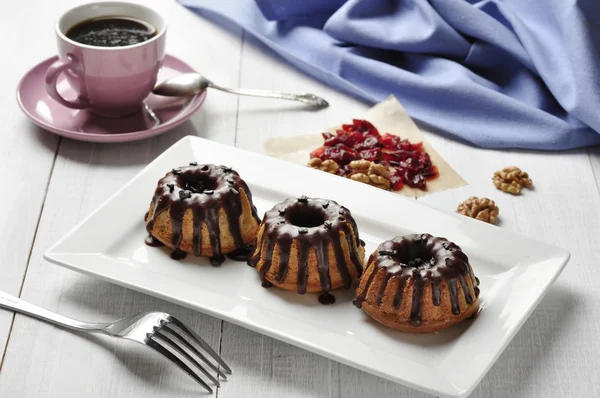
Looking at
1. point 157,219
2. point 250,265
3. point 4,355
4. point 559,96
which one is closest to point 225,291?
point 250,265

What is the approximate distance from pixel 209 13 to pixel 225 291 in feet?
6.16

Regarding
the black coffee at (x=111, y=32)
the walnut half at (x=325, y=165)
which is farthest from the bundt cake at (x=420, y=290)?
the black coffee at (x=111, y=32)

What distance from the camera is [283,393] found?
6.28 feet

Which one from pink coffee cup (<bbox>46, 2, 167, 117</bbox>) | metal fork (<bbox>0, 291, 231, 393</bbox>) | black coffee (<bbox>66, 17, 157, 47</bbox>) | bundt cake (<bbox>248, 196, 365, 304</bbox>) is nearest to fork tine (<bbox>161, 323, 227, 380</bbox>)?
metal fork (<bbox>0, 291, 231, 393</bbox>)

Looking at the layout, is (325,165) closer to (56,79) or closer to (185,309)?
(185,309)

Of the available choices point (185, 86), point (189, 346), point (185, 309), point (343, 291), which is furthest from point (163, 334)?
point (185, 86)

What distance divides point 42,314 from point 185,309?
349mm

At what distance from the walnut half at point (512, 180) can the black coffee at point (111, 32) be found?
126cm

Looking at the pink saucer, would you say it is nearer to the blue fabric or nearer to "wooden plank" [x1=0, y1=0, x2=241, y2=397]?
"wooden plank" [x1=0, y1=0, x2=241, y2=397]

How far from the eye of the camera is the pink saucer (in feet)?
9.03

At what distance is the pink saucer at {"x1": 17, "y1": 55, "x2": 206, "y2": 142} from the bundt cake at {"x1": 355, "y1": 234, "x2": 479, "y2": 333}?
3.55 ft

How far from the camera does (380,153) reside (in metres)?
2.85

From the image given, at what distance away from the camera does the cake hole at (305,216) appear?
2164 mm

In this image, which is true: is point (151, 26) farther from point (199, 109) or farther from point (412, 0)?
point (412, 0)
